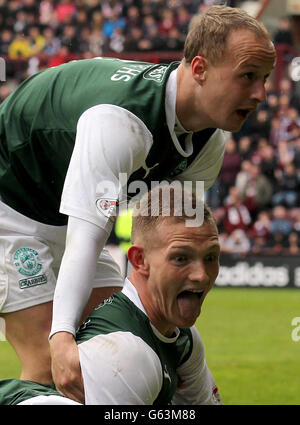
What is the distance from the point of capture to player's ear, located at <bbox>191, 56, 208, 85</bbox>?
3.86 m

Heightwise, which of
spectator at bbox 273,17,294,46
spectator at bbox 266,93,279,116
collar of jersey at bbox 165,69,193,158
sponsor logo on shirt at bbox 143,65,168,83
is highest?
sponsor logo on shirt at bbox 143,65,168,83

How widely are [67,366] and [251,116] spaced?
14.3m

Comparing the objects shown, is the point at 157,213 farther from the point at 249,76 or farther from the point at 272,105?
the point at 272,105

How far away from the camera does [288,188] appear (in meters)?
16.4

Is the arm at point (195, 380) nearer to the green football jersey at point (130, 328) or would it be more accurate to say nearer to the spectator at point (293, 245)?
the green football jersey at point (130, 328)

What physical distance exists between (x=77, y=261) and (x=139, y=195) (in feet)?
2.62

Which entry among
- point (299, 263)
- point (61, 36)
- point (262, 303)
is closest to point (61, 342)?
point (262, 303)

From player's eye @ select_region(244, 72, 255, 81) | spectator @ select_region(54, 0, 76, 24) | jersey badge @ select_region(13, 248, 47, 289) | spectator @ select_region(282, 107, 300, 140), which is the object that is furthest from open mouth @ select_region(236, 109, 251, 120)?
spectator @ select_region(54, 0, 76, 24)

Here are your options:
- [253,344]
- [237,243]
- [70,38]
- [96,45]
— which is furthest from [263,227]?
[70,38]

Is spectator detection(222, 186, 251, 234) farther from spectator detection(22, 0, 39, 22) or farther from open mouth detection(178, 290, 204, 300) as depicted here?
open mouth detection(178, 290, 204, 300)

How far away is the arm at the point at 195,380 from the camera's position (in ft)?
12.9

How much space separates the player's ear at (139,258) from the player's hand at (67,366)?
0.37 metres

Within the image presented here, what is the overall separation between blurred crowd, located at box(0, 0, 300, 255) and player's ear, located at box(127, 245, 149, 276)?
12.0 metres

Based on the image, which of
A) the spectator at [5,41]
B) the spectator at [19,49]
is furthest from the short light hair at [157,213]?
the spectator at [5,41]
